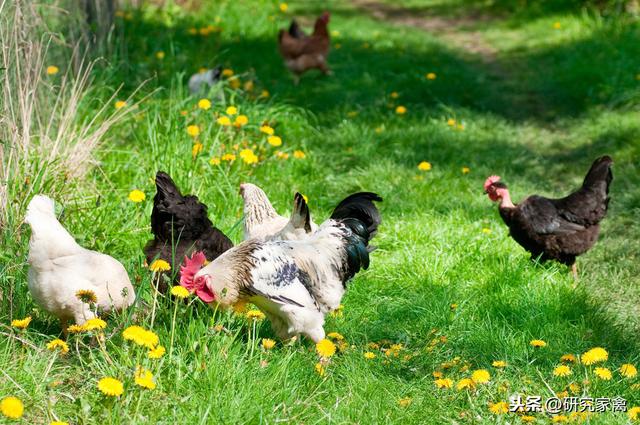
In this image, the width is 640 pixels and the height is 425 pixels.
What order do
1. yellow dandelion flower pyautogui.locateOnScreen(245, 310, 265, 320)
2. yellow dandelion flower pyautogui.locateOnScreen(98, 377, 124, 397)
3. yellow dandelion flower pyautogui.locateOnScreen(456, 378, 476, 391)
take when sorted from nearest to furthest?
yellow dandelion flower pyautogui.locateOnScreen(98, 377, 124, 397) → yellow dandelion flower pyautogui.locateOnScreen(456, 378, 476, 391) → yellow dandelion flower pyautogui.locateOnScreen(245, 310, 265, 320)

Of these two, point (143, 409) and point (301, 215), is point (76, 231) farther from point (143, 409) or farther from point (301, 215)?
point (143, 409)

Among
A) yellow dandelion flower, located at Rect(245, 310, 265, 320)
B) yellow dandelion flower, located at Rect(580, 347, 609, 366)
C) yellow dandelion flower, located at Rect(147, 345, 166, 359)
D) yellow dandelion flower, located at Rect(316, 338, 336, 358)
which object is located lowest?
yellow dandelion flower, located at Rect(245, 310, 265, 320)

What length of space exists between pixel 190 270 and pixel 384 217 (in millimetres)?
2557

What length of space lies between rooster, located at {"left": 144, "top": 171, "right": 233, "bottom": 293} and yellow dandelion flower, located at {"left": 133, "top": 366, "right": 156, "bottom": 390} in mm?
1253

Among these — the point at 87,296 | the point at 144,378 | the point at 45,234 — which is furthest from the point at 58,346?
the point at 144,378

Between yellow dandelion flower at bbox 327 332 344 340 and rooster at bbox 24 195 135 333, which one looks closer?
rooster at bbox 24 195 135 333

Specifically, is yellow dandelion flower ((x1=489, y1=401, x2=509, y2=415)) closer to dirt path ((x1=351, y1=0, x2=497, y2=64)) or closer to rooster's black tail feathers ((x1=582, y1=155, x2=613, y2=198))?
rooster's black tail feathers ((x1=582, y1=155, x2=613, y2=198))

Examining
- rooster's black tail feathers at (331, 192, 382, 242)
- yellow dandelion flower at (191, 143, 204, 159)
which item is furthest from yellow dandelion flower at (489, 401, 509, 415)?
yellow dandelion flower at (191, 143, 204, 159)

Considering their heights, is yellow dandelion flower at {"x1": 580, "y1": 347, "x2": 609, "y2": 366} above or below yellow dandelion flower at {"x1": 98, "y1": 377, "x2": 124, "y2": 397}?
below

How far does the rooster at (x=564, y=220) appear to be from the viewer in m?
5.51

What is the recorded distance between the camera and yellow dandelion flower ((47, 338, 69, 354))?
346 centimetres

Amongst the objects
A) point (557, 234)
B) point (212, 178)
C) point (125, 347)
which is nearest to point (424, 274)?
point (557, 234)

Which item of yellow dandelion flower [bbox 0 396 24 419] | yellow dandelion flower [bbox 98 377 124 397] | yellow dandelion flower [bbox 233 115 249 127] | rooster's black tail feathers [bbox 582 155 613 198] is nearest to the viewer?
yellow dandelion flower [bbox 0 396 24 419]

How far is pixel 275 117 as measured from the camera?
7770 mm
